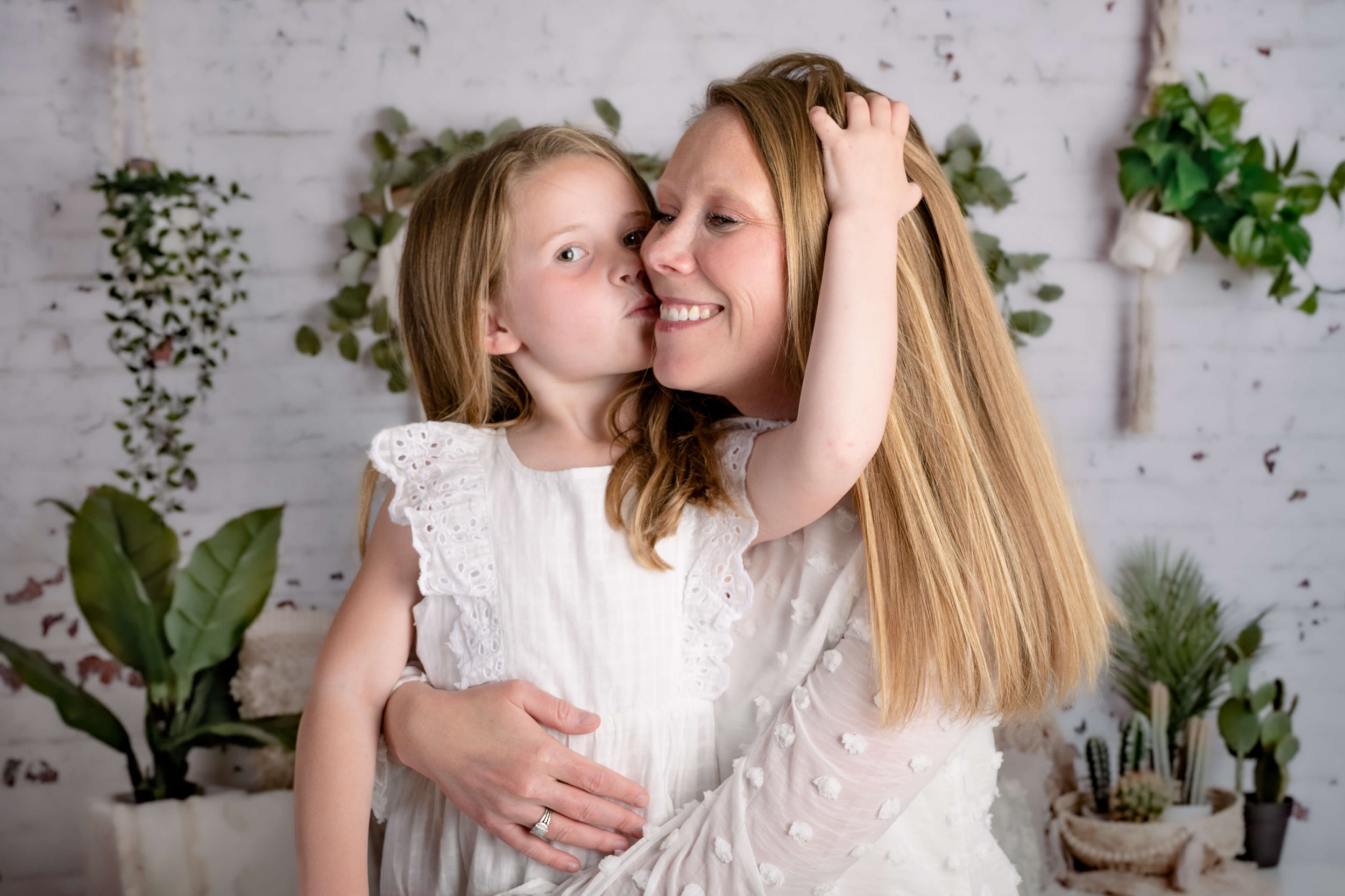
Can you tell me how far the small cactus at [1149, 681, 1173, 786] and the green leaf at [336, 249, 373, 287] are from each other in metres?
2.06

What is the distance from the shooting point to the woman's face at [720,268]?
1107 millimetres

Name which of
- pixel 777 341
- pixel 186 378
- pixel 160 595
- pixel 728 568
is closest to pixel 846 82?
pixel 777 341

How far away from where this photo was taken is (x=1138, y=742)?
2291 millimetres

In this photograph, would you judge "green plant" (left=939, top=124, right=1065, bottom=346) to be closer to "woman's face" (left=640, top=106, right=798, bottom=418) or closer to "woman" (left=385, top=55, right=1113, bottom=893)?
"woman" (left=385, top=55, right=1113, bottom=893)

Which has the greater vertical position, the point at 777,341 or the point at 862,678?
the point at 777,341

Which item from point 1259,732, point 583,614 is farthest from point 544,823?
point 1259,732

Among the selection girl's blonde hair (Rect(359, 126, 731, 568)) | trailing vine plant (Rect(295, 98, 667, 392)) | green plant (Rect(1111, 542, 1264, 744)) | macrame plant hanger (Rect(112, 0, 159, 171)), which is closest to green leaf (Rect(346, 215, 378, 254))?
trailing vine plant (Rect(295, 98, 667, 392))

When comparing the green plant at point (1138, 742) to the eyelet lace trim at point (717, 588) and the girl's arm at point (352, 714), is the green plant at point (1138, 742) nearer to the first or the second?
the eyelet lace trim at point (717, 588)

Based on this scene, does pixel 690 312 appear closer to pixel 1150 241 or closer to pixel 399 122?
pixel 399 122

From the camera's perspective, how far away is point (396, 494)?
48.4 inches

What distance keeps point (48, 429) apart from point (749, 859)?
7.24 ft

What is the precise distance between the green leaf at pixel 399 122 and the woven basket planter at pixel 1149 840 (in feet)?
7.15

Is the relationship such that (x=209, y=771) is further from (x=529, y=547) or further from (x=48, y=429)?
(x=529, y=547)

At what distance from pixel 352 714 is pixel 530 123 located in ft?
5.46
